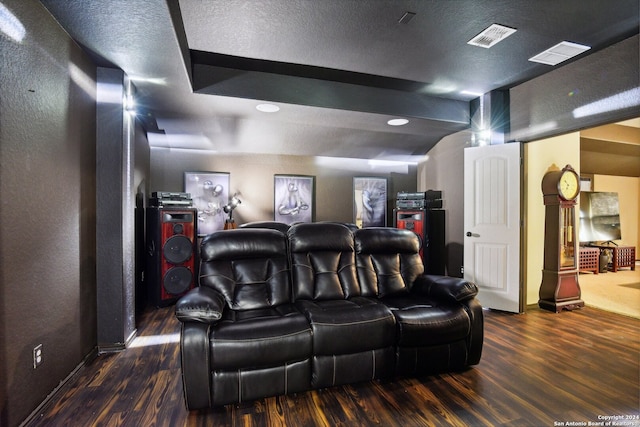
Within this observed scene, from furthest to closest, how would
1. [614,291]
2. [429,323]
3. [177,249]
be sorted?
[614,291] < [177,249] < [429,323]

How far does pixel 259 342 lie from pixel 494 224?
3109mm

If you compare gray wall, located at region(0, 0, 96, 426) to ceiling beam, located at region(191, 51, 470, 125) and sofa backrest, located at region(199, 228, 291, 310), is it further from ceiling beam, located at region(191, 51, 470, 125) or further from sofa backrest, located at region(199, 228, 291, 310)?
ceiling beam, located at region(191, 51, 470, 125)

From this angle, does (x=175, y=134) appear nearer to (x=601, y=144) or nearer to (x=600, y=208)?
(x=601, y=144)

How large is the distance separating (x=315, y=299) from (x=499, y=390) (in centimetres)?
134

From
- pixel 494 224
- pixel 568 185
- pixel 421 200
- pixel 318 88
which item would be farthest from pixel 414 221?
pixel 318 88

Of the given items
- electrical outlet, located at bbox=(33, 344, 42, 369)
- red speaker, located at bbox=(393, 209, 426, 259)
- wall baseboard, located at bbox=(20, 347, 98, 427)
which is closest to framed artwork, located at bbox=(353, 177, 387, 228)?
red speaker, located at bbox=(393, 209, 426, 259)

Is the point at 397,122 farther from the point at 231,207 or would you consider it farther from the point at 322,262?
the point at 231,207

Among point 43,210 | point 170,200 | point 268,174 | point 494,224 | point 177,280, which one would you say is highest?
point 268,174

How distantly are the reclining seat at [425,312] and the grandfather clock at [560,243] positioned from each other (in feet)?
6.73

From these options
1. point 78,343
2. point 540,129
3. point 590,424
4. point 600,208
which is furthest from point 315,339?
point 600,208

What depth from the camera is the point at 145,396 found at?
1.87m

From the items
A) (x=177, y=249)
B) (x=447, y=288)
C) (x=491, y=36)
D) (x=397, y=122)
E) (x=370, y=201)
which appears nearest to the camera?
(x=447, y=288)

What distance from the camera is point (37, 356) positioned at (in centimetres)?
171

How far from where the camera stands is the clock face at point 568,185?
137 inches
